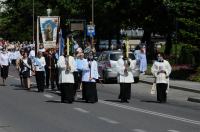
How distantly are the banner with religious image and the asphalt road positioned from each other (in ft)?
16.7

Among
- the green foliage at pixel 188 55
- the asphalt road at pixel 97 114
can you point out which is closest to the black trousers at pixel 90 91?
the asphalt road at pixel 97 114

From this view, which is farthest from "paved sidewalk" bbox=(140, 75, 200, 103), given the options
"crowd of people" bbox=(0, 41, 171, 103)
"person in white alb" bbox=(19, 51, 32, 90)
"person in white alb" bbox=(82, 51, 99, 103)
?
"person in white alb" bbox=(82, 51, 99, 103)

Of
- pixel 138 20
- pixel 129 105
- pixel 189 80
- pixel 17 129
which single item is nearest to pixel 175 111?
pixel 129 105

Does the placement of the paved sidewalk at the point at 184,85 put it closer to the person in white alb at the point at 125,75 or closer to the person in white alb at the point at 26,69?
the person in white alb at the point at 125,75

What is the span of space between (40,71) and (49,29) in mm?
3911

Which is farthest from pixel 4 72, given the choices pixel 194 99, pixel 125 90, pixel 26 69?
pixel 194 99

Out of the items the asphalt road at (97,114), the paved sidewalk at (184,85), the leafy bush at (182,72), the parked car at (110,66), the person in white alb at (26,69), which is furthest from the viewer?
the leafy bush at (182,72)

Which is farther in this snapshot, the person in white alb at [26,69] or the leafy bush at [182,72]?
the leafy bush at [182,72]

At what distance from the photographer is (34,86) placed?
30719 mm

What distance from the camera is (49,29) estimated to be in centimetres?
3056

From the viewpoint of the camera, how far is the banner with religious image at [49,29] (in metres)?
30.3

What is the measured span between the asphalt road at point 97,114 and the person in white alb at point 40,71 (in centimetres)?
A: 81

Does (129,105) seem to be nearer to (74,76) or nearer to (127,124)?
(74,76)

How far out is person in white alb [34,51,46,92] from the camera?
26844 mm
